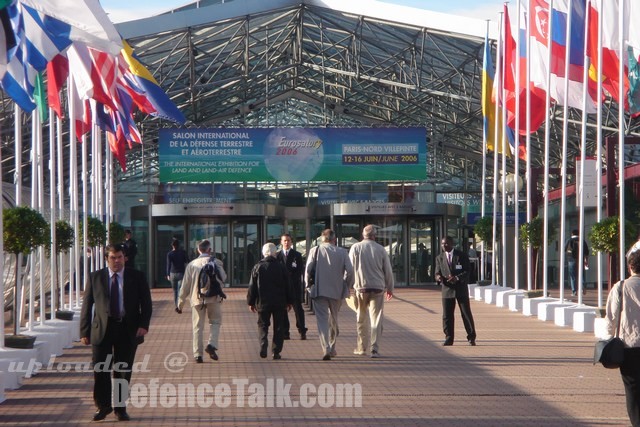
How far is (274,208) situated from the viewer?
4003cm

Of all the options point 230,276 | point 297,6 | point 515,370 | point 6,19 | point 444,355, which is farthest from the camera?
point 230,276

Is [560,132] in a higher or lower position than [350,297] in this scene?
higher

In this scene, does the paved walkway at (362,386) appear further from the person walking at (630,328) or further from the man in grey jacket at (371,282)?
the person walking at (630,328)

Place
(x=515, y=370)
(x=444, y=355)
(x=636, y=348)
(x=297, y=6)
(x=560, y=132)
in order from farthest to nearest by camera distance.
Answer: (x=560, y=132), (x=297, y=6), (x=444, y=355), (x=515, y=370), (x=636, y=348)

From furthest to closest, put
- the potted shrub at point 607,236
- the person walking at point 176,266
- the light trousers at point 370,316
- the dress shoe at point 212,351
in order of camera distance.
A: the person walking at point 176,266, the potted shrub at point 607,236, the light trousers at point 370,316, the dress shoe at point 212,351


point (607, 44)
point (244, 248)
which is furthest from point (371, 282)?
point (244, 248)

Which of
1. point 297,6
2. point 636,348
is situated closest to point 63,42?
point 636,348

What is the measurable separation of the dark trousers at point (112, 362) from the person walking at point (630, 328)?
3.86 meters

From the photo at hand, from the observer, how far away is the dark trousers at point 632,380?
8.20 meters

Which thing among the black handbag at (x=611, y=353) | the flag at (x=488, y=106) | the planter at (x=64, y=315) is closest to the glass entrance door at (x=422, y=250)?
the flag at (x=488, y=106)

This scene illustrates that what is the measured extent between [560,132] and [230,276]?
43.1 ft

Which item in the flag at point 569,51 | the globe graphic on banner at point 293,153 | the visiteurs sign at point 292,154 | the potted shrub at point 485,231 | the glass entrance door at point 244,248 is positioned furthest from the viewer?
the glass entrance door at point 244,248

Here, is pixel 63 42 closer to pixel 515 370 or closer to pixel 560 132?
pixel 515 370

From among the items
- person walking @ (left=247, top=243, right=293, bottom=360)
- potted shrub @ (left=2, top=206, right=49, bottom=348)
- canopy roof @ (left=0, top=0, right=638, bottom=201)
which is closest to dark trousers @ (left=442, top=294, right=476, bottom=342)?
person walking @ (left=247, top=243, right=293, bottom=360)
